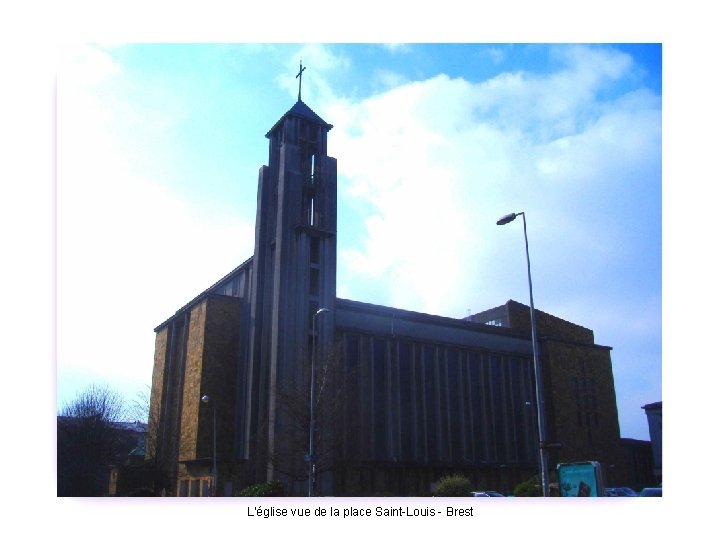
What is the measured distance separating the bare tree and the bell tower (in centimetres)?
834

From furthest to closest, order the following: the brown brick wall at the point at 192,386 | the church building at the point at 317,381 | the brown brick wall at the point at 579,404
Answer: the brown brick wall at the point at 579,404, the brown brick wall at the point at 192,386, the church building at the point at 317,381

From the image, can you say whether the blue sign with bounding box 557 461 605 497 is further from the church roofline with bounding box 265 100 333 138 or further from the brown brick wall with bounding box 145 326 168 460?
the brown brick wall with bounding box 145 326 168 460

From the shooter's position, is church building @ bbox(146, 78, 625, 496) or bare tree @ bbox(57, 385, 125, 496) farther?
church building @ bbox(146, 78, 625, 496)

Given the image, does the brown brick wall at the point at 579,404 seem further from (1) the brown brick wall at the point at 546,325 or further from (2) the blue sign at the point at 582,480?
(2) the blue sign at the point at 582,480

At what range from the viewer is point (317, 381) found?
3416cm

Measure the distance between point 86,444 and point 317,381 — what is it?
11.9 meters

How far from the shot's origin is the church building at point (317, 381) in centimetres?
3556

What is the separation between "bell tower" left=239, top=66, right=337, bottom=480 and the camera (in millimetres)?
36000

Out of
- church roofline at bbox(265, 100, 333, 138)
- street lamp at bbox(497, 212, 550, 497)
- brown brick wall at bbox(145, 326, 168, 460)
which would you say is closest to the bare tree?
brown brick wall at bbox(145, 326, 168, 460)

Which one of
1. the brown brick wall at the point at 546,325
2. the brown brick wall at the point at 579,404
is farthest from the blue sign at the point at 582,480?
the brown brick wall at the point at 579,404

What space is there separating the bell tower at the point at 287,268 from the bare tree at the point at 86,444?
834cm

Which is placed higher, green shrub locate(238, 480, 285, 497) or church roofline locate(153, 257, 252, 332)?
church roofline locate(153, 257, 252, 332)
